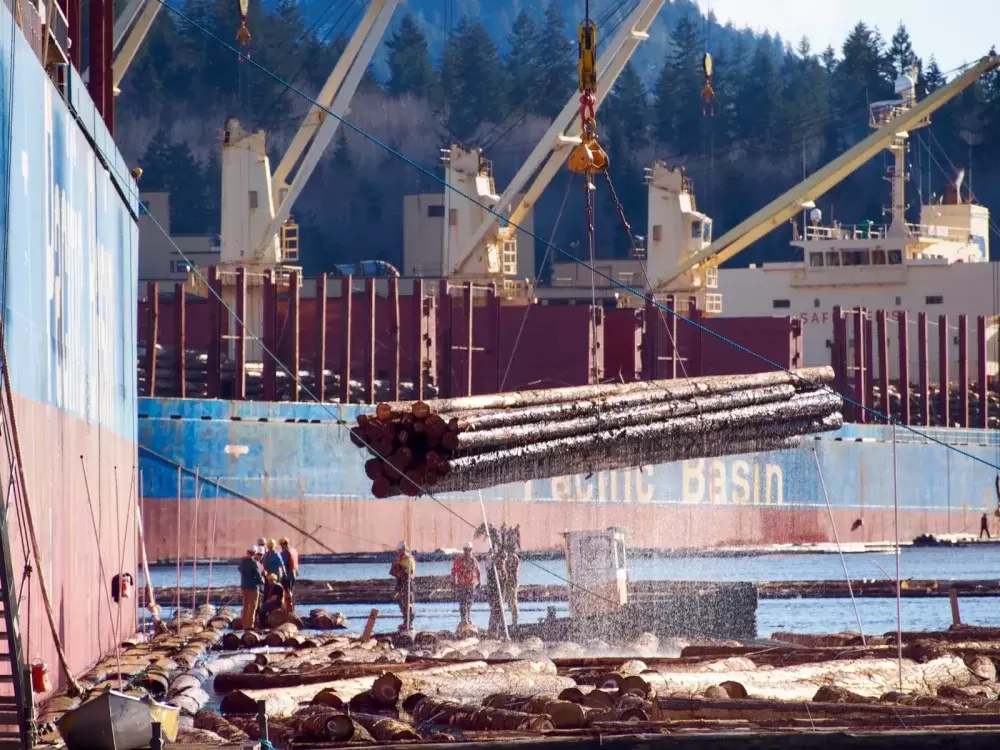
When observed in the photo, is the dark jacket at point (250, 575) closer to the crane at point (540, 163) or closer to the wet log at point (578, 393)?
the wet log at point (578, 393)

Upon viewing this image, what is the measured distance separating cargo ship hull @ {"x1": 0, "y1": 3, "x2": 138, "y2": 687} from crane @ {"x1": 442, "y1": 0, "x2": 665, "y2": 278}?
80.2 ft

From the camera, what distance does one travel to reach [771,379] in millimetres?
21125

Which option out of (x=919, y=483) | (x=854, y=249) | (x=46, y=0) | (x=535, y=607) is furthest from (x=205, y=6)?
(x=46, y=0)

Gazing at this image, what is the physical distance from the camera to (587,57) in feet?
53.3

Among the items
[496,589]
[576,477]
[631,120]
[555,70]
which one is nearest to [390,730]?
[496,589]

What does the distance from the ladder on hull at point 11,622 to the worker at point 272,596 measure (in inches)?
413

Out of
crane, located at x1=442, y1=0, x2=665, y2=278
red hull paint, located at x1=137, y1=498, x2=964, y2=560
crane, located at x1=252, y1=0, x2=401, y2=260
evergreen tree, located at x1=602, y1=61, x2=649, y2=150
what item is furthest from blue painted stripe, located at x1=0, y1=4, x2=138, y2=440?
evergreen tree, located at x1=602, y1=61, x2=649, y2=150

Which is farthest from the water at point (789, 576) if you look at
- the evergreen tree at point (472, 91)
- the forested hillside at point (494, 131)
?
the evergreen tree at point (472, 91)

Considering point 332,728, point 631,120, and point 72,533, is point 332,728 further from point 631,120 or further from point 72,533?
point 631,120

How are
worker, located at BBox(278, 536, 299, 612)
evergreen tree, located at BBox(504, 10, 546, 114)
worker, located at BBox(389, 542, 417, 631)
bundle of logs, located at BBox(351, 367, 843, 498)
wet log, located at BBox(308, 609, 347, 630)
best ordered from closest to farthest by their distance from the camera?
bundle of logs, located at BBox(351, 367, 843, 498) < worker, located at BBox(389, 542, 417, 631) < worker, located at BBox(278, 536, 299, 612) < wet log, located at BBox(308, 609, 347, 630) < evergreen tree, located at BBox(504, 10, 546, 114)

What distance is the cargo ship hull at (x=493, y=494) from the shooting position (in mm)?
36250

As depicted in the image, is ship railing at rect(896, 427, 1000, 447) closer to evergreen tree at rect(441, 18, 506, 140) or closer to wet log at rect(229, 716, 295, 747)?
wet log at rect(229, 716, 295, 747)

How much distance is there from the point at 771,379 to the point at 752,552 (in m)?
22.4

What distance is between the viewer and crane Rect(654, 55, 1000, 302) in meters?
48.8
